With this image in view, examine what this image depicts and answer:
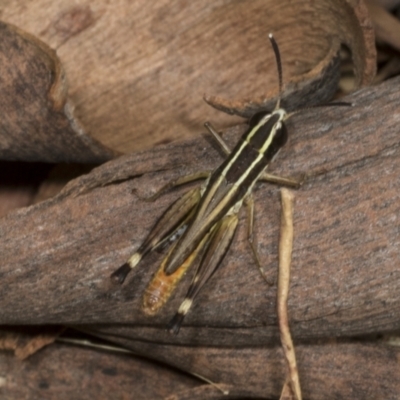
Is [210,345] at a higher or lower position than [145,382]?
higher

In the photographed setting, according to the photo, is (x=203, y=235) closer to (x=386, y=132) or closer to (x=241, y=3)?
(x=386, y=132)

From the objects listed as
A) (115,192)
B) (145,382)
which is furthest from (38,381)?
(115,192)

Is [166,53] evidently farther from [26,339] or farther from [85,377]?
[85,377]

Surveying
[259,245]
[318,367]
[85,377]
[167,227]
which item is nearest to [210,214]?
[167,227]

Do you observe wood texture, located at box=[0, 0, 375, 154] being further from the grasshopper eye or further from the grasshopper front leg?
the grasshopper front leg

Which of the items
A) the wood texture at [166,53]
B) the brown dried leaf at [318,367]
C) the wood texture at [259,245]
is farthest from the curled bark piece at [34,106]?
the brown dried leaf at [318,367]

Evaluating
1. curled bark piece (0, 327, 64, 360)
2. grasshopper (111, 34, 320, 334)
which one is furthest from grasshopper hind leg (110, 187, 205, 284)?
curled bark piece (0, 327, 64, 360)
